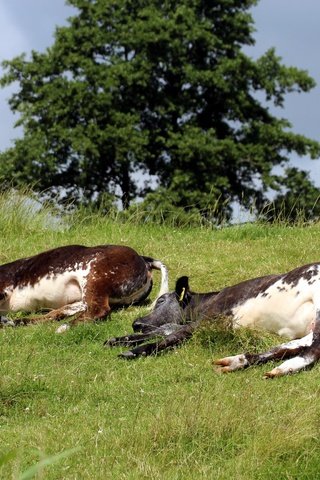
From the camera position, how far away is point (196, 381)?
7.20 meters

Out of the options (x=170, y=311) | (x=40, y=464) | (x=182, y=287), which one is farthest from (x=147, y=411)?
(x=40, y=464)

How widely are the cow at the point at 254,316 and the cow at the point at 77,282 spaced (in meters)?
1.15

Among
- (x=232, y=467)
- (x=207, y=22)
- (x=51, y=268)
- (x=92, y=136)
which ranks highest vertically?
(x=207, y=22)

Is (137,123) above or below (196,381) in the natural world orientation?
above

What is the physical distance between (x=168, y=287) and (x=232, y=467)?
6.10m

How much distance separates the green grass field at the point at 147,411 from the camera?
17.0ft

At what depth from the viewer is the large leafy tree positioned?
1291 inches

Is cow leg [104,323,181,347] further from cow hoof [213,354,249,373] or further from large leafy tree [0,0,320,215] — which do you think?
large leafy tree [0,0,320,215]

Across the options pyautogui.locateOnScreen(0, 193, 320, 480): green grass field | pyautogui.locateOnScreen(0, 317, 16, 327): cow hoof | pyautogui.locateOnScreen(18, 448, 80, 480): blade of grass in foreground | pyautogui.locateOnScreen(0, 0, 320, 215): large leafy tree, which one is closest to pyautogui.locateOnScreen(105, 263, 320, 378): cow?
pyautogui.locateOnScreen(0, 193, 320, 480): green grass field

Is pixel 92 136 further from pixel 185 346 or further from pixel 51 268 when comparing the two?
pixel 185 346

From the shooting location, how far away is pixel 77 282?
426 inches

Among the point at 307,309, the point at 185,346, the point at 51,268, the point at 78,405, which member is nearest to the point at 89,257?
the point at 51,268

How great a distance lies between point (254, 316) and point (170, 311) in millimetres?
1052

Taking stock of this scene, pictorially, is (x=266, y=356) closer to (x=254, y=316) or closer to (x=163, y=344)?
(x=254, y=316)
